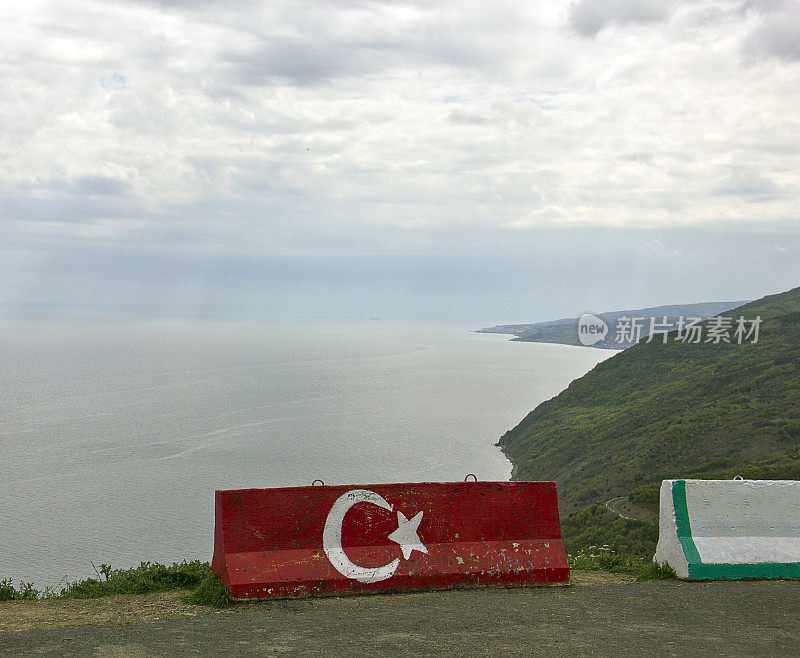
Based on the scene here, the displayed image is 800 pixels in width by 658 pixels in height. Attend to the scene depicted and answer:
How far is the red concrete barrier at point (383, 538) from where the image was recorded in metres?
8.38

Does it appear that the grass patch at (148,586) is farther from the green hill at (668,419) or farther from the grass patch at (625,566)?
the green hill at (668,419)

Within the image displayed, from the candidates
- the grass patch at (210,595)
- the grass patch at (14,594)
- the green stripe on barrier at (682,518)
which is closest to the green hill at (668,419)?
the green stripe on barrier at (682,518)

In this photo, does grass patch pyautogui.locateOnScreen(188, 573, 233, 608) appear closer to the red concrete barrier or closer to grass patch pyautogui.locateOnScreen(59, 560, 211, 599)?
the red concrete barrier

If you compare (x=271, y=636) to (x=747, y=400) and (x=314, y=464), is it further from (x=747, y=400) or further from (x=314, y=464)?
(x=314, y=464)

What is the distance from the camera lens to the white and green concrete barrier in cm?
935

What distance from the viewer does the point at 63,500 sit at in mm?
85000

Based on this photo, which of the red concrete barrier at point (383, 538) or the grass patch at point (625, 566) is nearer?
the red concrete barrier at point (383, 538)

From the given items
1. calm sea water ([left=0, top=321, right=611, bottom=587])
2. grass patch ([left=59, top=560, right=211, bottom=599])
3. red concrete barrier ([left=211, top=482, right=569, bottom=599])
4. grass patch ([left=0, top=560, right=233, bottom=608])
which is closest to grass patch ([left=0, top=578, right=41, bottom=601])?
grass patch ([left=0, top=560, right=233, bottom=608])

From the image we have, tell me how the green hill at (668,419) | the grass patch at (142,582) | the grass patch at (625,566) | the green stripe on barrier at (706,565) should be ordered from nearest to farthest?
1. the grass patch at (142,582)
2. the green stripe on barrier at (706,565)
3. the grass patch at (625,566)
4. the green hill at (668,419)

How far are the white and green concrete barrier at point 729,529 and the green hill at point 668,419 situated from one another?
1853 inches

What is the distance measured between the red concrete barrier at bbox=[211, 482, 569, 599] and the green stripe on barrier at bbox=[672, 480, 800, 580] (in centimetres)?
145

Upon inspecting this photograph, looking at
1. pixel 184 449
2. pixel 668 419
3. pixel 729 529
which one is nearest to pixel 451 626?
pixel 729 529

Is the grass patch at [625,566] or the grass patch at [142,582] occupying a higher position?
the grass patch at [142,582]

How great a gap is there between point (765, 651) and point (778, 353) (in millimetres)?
105121
